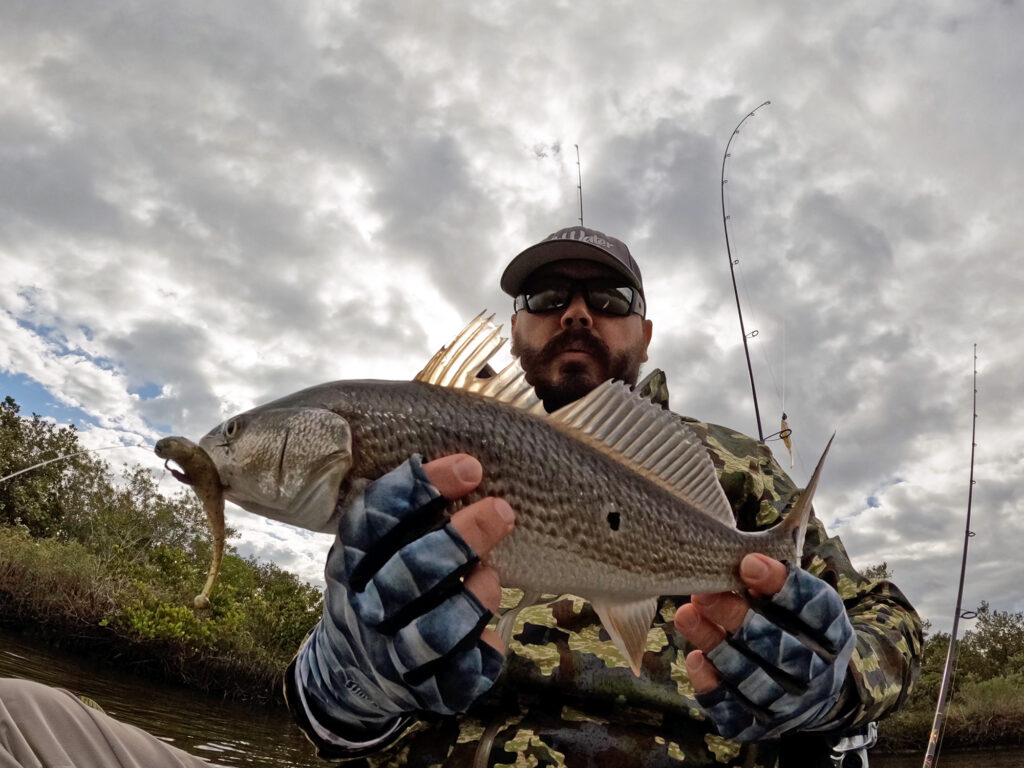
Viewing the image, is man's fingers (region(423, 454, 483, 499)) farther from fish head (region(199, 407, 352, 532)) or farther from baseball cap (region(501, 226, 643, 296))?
baseball cap (region(501, 226, 643, 296))

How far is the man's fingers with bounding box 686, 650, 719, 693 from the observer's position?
7.46 ft

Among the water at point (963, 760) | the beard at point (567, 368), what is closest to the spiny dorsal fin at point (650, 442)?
the beard at point (567, 368)

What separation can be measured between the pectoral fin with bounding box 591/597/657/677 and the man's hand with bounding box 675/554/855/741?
0.40ft

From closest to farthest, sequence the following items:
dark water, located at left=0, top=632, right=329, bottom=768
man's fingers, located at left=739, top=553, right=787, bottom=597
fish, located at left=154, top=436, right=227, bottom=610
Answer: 1. fish, located at left=154, top=436, right=227, bottom=610
2. man's fingers, located at left=739, top=553, right=787, bottom=597
3. dark water, located at left=0, top=632, right=329, bottom=768

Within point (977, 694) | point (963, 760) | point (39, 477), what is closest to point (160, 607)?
point (39, 477)

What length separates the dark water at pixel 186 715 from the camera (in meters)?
12.2

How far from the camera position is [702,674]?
2277 millimetres

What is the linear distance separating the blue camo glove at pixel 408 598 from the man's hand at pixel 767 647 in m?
0.73

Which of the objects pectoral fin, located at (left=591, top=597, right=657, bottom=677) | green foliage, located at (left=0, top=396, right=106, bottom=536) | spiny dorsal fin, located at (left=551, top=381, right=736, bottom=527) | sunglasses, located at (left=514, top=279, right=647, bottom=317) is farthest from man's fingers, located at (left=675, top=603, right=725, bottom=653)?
green foliage, located at (left=0, top=396, right=106, bottom=536)

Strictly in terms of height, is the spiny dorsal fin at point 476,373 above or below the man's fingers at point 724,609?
above

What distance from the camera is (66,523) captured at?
32062 mm

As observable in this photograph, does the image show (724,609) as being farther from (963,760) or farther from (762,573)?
(963,760)

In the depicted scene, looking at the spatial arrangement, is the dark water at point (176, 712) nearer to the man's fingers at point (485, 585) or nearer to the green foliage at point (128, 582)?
the green foliage at point (128, 582)

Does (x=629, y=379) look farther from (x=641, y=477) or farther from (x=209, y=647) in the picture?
(x=209, y=647)
